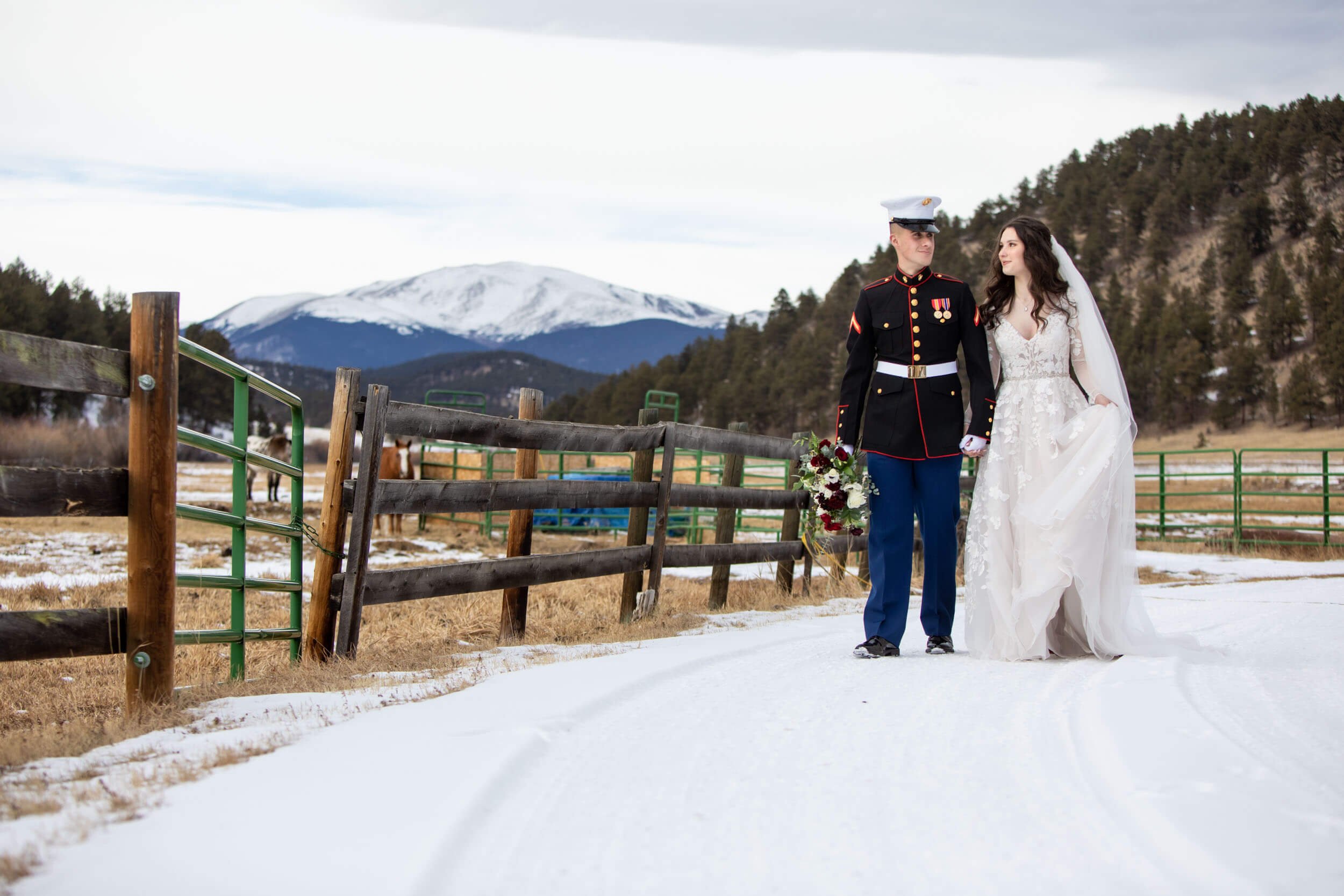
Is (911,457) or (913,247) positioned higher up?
(913,247)

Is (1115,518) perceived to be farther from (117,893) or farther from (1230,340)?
(1230,340)

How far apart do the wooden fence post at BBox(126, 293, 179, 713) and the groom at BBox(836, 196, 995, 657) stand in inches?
110

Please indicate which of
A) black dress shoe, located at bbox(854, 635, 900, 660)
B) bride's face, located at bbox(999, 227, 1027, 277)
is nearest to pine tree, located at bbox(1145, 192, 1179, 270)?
bride's face, located at bbox(999, 227, 1027, 277)

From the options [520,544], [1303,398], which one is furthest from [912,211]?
[1303,398]

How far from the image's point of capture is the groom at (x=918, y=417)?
15.8 feet

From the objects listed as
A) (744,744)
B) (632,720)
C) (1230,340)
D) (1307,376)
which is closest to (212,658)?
(632,720)

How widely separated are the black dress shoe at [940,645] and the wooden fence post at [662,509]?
2.11m

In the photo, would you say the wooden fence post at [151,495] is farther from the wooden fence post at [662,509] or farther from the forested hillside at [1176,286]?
the forested hillside at [1176,286]

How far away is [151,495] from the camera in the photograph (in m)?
3.58

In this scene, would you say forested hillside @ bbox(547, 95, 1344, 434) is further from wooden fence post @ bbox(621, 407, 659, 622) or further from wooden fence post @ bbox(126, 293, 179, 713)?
wooden fence post @ bbox(126, 293, 179, 713)

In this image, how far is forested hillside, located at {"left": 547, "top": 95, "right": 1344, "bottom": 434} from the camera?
5956 cm

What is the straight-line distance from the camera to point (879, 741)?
120 inches

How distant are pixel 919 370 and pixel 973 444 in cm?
42

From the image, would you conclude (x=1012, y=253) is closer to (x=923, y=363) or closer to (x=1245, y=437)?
(x=923, y=363)
